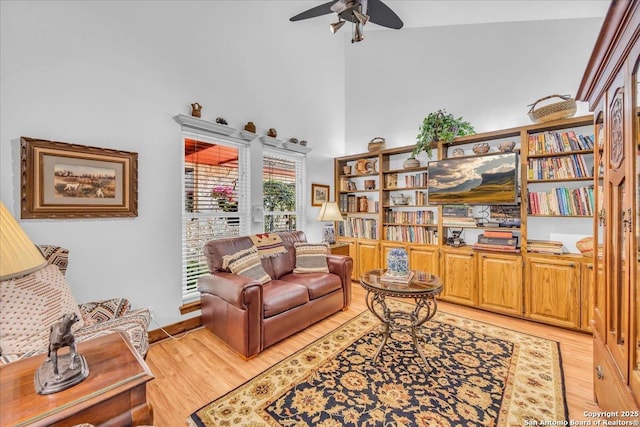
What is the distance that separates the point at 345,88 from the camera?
489 cm

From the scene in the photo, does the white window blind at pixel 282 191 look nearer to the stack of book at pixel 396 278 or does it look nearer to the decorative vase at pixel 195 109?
the decorative vase at pixel 195 109

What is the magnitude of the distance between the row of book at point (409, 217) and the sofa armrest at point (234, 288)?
100.0 inches

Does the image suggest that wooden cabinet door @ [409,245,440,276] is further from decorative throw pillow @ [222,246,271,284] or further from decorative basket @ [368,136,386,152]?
decorative throw pillow @ [222,246,271,284]

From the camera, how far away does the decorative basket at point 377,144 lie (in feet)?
13.7

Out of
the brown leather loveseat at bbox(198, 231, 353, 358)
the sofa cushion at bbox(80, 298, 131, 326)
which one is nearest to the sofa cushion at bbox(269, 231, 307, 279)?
the brown leather loveseat at bbox(198, 231, 353, 358)

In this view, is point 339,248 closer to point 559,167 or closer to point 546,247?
point 546,247

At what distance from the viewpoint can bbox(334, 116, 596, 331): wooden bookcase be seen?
2656mm

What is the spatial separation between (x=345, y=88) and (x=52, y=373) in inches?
200

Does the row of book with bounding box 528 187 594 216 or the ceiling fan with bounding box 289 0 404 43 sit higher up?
the ceiling fan with bounding box 289 0 404 43

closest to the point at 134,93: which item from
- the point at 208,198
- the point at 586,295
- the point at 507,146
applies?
the point at 208,198

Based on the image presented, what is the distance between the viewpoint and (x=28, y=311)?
127 centimetres

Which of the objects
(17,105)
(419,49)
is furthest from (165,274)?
(419,49)

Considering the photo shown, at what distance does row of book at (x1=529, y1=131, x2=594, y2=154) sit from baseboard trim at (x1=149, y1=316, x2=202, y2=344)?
412 cm

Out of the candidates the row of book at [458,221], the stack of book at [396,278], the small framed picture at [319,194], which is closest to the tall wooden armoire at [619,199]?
the stack of book at [396,278]
